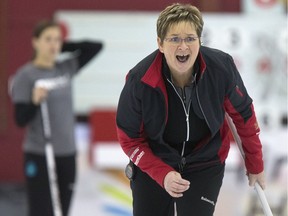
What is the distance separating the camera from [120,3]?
238 inches

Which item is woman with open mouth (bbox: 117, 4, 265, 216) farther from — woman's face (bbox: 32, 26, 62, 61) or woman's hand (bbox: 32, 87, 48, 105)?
woman's face (bbox: 32, 26, 62, 61)

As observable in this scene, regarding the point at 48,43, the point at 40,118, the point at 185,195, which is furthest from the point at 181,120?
the point at 48,43

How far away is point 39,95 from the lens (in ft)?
12.9

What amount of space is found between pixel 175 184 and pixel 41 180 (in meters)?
1.60

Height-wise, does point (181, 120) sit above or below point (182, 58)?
below

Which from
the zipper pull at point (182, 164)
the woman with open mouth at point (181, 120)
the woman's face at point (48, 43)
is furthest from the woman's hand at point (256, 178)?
the woman's face at point (48, 43)

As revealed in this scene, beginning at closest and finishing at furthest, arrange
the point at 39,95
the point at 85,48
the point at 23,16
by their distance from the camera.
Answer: the point at 39,95
the point at 85,48
the point at 23,16

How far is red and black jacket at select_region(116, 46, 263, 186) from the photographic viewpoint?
2613mm

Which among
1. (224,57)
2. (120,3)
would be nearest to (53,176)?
(224,57)

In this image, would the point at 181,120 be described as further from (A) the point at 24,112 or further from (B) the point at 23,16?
(B) the point at 23,16

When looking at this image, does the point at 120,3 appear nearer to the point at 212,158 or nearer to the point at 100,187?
the point at 100,187

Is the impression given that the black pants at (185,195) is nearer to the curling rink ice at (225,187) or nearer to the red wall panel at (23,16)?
the curling rink ice at (225,187)

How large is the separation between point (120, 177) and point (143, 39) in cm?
108

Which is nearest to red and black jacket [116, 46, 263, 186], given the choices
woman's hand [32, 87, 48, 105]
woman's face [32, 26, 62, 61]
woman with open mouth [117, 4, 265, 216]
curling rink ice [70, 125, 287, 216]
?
woman with open mouth [117, 4, 265, 216]
